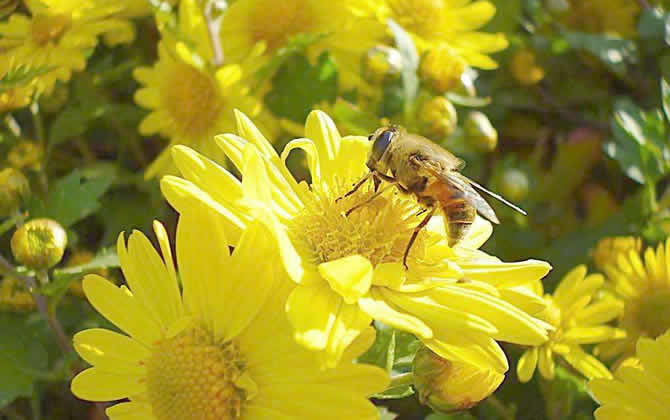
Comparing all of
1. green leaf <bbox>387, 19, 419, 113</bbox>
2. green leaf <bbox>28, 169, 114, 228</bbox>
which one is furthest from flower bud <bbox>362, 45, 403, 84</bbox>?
green leaf <bbox>28, 169, 114, 228</bbox>

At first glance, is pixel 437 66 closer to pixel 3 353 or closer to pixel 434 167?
pixel 434 167

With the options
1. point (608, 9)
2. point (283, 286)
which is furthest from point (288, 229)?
point (608, 9)

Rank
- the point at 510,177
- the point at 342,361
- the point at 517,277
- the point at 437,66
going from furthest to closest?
the point at 510,177
the point at 437,66
the point at 517,277
the point at 342,361

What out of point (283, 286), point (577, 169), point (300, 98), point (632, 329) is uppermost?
point (283, 286)

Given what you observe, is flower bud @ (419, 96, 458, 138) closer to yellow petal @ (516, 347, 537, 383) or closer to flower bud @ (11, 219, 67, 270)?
yellow petal @ (516, 347, 537, 383)

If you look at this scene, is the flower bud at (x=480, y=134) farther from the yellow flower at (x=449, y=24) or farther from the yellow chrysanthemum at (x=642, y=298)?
the yellow chrysanthemum at (x=642, y=298)

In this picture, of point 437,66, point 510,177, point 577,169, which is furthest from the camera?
point 577,169
